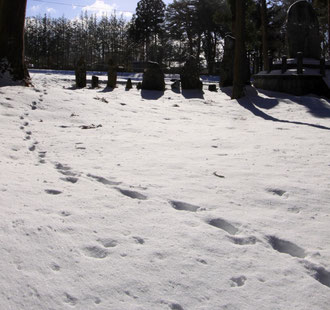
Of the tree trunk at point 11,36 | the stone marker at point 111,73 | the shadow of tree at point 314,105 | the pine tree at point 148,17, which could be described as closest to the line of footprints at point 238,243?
the tree trunk at point 11,36

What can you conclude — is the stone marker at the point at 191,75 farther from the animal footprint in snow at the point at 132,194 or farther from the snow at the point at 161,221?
the animal footprint in snow at the point at 132,194

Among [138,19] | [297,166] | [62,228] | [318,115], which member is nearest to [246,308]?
[62,228]

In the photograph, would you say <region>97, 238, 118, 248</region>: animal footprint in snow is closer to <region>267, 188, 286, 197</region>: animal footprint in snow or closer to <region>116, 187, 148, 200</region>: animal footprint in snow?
<region>116, 187, 148, 200</region>: animal footprint in snow

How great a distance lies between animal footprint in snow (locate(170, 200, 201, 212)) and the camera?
3.10 metres

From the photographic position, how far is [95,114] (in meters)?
8.29

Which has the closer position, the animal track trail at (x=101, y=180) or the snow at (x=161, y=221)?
the snow at (x=161, y=221)

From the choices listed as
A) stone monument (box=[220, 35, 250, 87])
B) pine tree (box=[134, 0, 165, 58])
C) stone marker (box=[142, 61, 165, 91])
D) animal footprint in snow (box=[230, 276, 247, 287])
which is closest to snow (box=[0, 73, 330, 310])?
animal footprint in snow (box=[230, 276, 247, 287])

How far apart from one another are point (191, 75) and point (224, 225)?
43.7ft

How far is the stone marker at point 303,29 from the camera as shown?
54.7ft

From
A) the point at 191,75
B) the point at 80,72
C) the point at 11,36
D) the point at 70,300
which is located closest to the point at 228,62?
the point at 191,75

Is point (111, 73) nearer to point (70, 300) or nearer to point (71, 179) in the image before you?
point (71, 179)

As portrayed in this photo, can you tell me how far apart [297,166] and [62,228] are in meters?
3.29

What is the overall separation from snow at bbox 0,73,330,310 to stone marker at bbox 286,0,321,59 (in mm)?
12427

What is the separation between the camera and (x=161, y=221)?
280 centimetres
